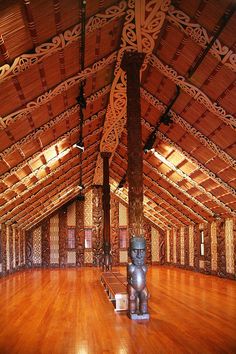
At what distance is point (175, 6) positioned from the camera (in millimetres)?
6176

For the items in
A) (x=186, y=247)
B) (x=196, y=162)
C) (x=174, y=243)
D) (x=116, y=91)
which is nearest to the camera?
(x=116, y=91)

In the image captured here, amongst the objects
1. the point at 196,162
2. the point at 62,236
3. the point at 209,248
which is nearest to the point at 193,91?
the point at 196,162

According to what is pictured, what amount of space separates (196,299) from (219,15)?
5.68 m

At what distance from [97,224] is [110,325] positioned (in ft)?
51.7

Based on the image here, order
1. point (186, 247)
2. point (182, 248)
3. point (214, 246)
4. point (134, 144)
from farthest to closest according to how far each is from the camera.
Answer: point (182, 248) < point (186, 247) < point (214, 246) < point (134, 144)

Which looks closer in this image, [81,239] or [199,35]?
[199,35]

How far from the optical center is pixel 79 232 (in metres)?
21.7

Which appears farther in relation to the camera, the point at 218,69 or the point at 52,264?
the point at 52,264

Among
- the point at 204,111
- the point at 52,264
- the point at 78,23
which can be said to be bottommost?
the point at 52,264

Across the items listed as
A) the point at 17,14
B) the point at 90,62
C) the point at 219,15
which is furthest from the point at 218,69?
the point at 17,14

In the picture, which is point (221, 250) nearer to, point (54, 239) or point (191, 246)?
point (191, 246)

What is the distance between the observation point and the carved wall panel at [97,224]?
21.5 meters

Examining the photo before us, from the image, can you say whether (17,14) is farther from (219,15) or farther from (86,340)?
(86,340)

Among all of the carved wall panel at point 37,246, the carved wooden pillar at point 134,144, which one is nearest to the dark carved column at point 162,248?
the carved wall panel at point 37,246
